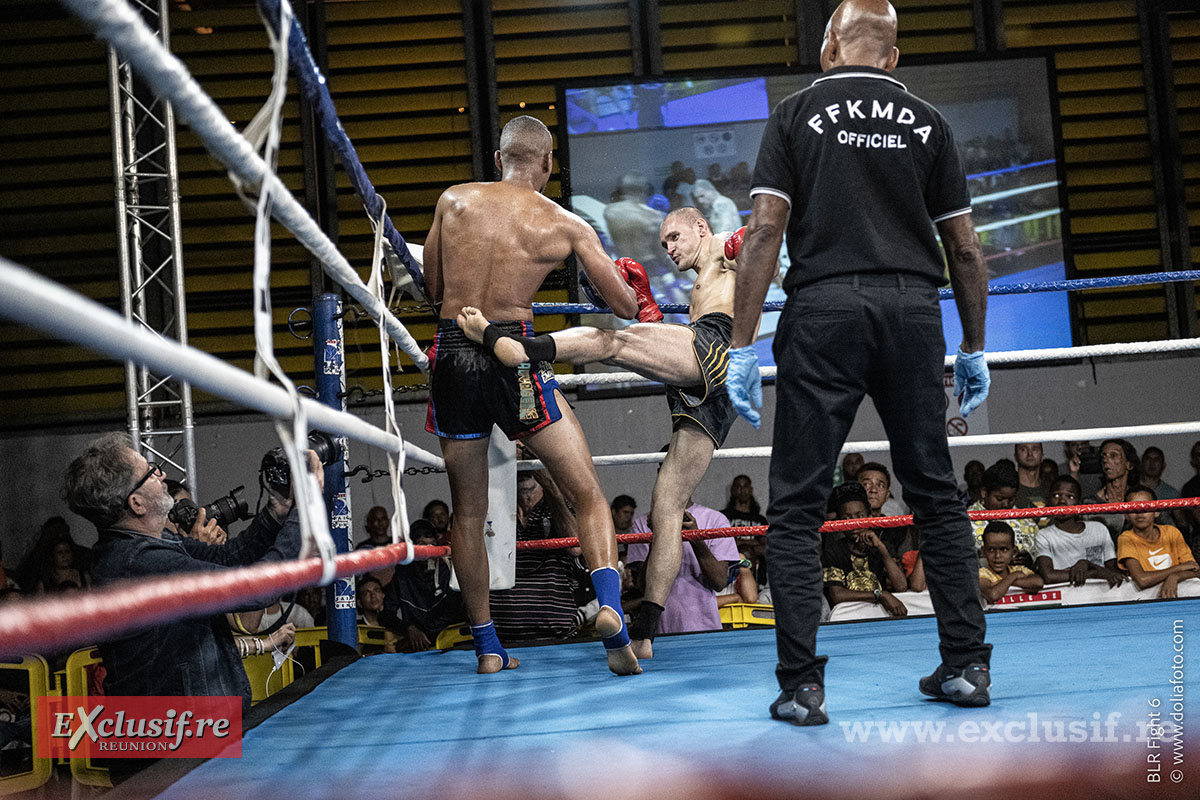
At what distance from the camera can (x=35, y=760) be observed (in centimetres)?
230

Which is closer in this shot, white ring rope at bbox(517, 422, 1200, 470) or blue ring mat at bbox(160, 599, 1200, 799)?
blue ring mat at bbox(160, 599, 1200, 799)

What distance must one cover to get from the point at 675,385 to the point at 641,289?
0.32m

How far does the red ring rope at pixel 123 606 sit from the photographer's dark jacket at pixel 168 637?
0.99m

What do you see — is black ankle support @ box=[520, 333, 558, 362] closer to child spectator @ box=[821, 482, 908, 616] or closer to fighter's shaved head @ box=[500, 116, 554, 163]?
fighter's shaved head @ box=[500, 116, 554, 163]

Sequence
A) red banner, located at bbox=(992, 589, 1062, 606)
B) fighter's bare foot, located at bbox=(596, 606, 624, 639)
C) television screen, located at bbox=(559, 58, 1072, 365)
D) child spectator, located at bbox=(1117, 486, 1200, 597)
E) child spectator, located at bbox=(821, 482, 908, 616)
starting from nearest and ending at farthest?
fighter's bare foot, located at bbox=(596, 606, 624, 639) → child spectator, located at bbox=(1117, 486, 1200, 597) → red banner, located at bbox=(992, 589, 1062, 606) → child spectator, located at bbox=(821, 482, 908, 616) → television screen, located at bbox=(559, 58, 1072, 365)

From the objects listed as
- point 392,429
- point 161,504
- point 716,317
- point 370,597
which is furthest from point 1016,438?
point 370,597

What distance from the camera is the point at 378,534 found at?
500 centimetres

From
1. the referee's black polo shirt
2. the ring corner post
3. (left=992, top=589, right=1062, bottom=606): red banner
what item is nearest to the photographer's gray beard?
the ring corner post

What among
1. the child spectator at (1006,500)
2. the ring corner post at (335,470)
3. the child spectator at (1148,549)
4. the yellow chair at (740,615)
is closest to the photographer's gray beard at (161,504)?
the ring corner post at (335,470)

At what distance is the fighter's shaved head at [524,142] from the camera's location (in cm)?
228

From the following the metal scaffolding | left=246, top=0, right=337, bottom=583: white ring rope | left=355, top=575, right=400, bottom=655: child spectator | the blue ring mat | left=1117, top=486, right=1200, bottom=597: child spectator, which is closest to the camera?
left=246, top=0, right=337, bottom=583: white ring rope

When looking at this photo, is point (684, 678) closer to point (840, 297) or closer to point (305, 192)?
point (840, 297)

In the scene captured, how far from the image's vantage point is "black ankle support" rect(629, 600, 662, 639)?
2303 mm

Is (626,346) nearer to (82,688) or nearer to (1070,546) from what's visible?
(82,688)
